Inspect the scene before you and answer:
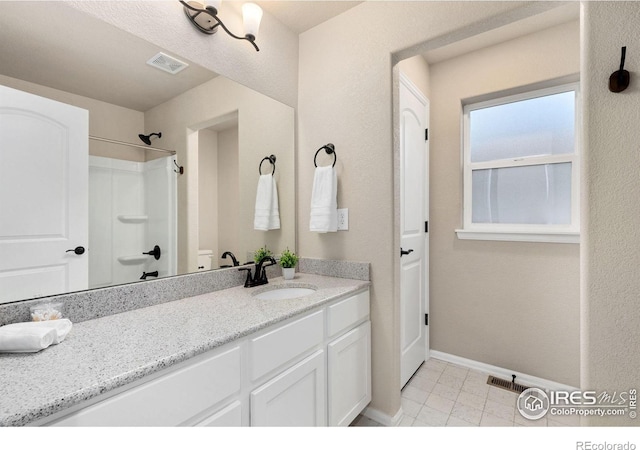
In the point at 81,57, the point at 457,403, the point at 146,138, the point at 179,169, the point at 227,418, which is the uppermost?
the point at 81,57

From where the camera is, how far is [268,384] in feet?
3.61

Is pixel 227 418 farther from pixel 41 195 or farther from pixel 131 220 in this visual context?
pixel 41 195

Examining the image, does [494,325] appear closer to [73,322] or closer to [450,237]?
[450,237]

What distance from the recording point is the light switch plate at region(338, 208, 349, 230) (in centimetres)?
185

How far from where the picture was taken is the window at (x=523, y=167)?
2057 mm

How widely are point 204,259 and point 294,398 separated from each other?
82cm

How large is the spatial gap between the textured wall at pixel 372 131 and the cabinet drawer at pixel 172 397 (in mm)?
1008

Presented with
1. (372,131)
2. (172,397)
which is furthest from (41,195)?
(372,131)

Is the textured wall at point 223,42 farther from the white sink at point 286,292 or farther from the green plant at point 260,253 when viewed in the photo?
the white sink at point 286,292

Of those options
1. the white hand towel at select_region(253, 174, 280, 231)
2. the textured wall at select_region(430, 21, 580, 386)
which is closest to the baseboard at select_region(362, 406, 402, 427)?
the textured wall at select_region(430, 21, 580, 386)

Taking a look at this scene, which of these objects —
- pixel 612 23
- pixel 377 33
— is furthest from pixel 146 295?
pixel 612 23

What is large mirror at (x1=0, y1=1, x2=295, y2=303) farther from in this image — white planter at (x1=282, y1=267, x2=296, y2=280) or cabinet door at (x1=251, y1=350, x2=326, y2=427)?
cabinet door at (x1=251, y1=350, x2=326, y2=427)

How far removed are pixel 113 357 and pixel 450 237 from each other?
7.81 ft

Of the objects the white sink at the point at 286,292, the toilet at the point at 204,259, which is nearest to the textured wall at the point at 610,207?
the white sink at the point at 286,292
